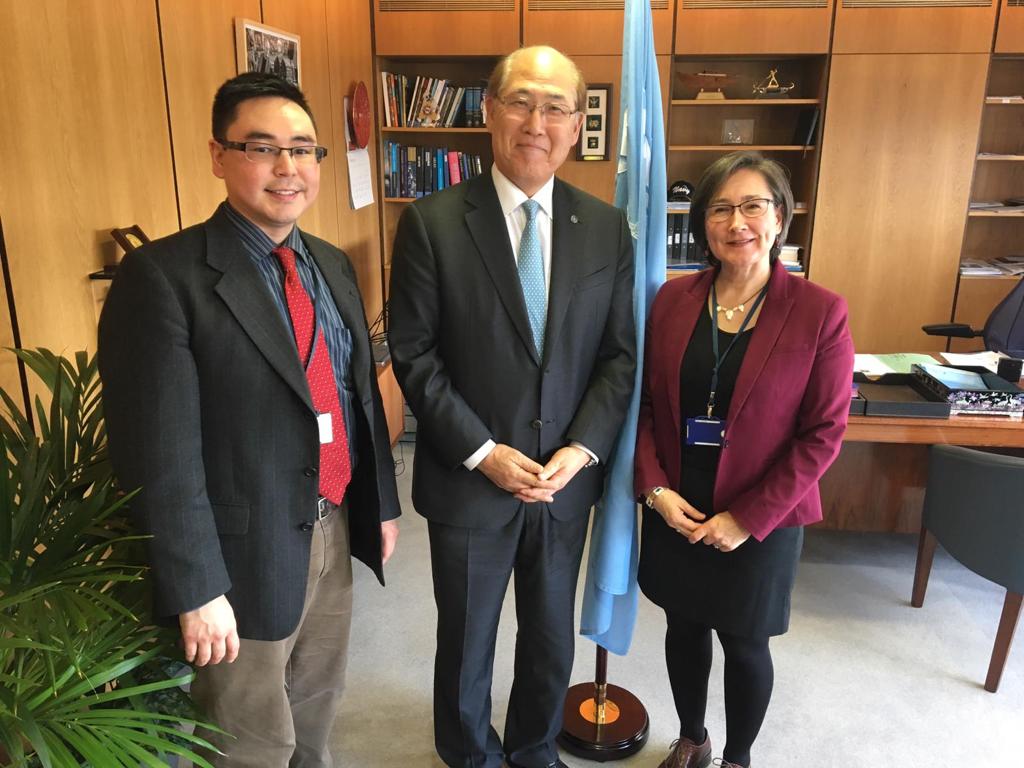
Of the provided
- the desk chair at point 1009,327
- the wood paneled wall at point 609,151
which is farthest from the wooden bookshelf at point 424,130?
the desk chair at point 1009,327

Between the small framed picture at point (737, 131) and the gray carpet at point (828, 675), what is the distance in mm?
2686

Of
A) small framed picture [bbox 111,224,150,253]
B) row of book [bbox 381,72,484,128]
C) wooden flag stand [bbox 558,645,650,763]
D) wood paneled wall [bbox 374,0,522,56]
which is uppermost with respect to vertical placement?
wood paneled wall [bbox 374,0,522,56]

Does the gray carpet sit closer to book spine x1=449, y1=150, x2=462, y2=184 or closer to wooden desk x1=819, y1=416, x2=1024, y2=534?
wooden desk x1=819, y1=416, x2=1024, y2=534

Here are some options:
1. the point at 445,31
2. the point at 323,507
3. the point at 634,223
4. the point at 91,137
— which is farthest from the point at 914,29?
the point at 323,507

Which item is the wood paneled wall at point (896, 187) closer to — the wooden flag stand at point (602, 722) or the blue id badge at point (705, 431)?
the wooden flag stand at point (602, 722)

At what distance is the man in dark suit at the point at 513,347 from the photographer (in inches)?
61.5

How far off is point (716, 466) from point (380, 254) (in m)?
3.41

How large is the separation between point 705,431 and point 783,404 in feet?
0.53

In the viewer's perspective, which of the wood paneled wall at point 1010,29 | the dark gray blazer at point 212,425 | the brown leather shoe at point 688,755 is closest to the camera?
the dark gray blazer at point 212,425

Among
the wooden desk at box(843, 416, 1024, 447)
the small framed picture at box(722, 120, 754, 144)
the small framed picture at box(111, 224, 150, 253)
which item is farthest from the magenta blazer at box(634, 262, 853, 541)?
the small framed picture at box(722, 120, 754, 144)

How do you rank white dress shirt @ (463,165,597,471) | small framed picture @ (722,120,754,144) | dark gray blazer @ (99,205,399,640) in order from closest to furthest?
1. dark gray blazer @ (99,205,399,640)
2. white dress shirt @ (463,165,597,471)
3. small framed picture @ (722,120,754,144)

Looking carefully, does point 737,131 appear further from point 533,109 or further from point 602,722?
point 602,722

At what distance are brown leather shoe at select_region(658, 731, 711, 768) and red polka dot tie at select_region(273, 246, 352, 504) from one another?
1.10m

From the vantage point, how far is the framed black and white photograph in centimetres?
277
